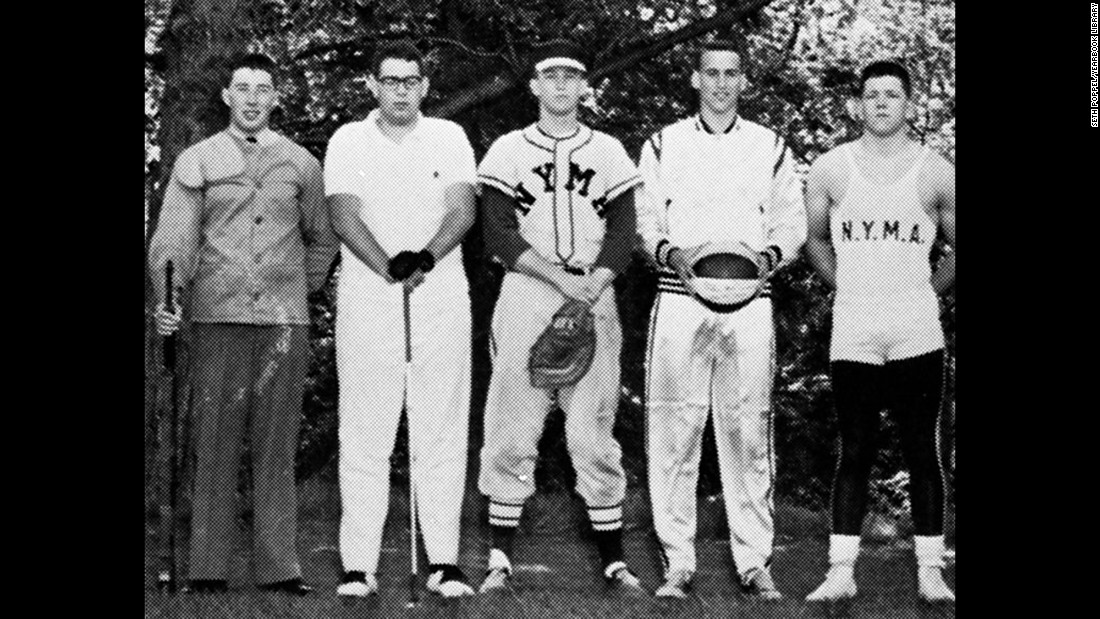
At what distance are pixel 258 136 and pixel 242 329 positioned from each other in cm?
79

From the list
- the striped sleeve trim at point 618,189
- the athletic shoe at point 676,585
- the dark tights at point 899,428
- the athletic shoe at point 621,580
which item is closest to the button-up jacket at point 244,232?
the striped sleeve trim at point 618,189

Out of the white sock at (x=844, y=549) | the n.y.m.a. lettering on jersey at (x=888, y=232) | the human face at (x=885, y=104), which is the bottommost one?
the white sock at (x=844, y=549)

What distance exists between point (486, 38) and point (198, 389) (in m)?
2.14

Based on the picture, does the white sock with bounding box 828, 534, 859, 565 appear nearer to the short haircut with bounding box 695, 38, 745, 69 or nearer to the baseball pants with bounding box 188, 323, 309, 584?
the short haircut with bounding box 695, 38, 745, 69

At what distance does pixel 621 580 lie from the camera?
743 cm

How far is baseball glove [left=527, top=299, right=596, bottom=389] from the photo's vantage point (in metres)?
7.42

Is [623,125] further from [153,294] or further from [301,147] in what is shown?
[153,294]

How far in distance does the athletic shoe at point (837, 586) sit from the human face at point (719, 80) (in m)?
1.91

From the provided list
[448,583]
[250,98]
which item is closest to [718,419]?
[448,583]

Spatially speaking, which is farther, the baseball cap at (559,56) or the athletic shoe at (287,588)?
A: the baseball cap at (559,56)

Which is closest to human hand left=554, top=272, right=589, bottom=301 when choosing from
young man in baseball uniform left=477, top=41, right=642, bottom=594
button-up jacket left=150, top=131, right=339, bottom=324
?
young man in baseball uniform left=477, top=41, right=642, bottom=594

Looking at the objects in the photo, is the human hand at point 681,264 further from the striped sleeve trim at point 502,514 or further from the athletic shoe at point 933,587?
the athletic shoe at point 933,587

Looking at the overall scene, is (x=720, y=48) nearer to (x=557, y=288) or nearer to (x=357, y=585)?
(x=557, y=288)

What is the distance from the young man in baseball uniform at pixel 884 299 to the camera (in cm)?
734
